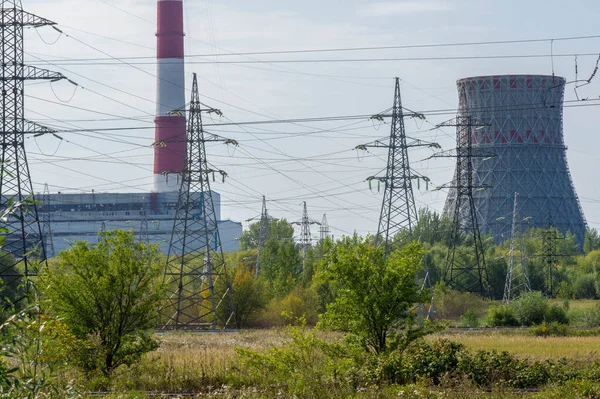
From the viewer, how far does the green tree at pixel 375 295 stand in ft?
60.8

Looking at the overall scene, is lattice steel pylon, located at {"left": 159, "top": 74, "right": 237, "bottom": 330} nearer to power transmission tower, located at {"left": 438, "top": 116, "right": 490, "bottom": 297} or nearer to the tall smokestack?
power transmission tower, located at {"left": 438, "top": 116, "right": 490, "bottom": 297}

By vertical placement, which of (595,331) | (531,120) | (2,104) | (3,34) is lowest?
(595,331)

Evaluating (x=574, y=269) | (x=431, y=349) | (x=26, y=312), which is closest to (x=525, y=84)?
(x=574, y=269)

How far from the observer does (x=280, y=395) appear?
14844mm

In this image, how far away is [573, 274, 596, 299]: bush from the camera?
56250 millimetres

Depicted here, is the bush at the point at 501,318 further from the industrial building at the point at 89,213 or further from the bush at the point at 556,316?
the industrial building at the point at 89,213

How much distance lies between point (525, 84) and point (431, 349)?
59157mm

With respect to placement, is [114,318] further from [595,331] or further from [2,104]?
[595,331]

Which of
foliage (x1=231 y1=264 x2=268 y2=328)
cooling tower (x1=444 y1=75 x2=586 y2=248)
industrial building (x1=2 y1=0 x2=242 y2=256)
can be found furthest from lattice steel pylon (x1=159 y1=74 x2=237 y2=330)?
cooling tower (x1=444 y1=75 x2=586 y2=248)

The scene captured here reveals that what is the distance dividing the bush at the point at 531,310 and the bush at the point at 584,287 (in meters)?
18.3

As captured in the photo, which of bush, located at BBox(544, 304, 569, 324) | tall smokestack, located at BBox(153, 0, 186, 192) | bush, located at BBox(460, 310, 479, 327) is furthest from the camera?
tall smokestack, located at BBox(153, 0, 186, 192)

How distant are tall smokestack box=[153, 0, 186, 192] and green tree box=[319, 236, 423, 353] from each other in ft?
177

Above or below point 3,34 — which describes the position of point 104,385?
below

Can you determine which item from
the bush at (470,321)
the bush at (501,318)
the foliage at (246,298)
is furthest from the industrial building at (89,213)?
the bush at (501,318)
